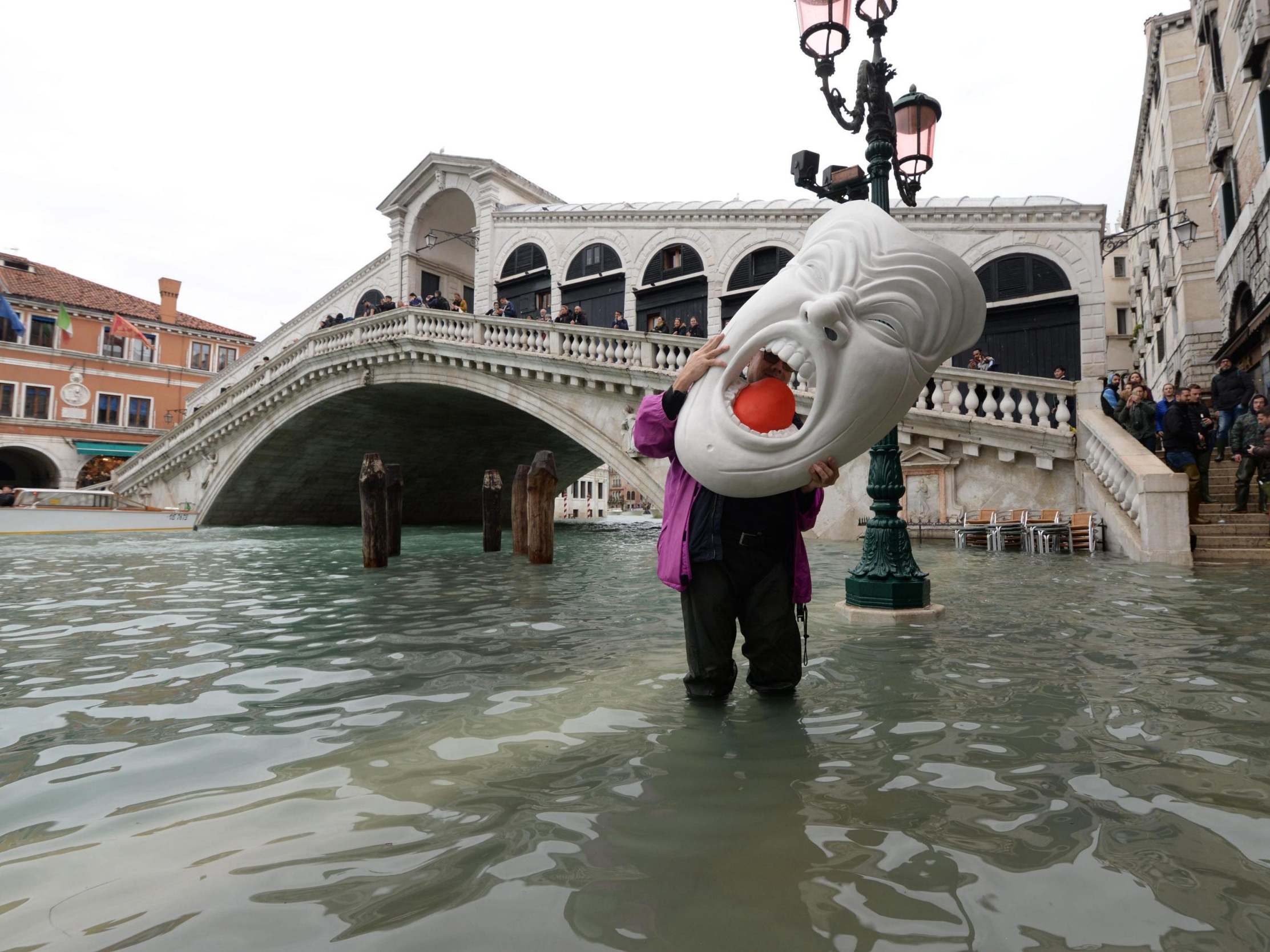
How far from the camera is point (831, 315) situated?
2.52 metres

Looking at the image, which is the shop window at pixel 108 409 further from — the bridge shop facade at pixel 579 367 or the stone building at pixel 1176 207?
the stone building at pixel 1176 207

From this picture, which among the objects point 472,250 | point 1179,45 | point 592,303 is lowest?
point 592,303

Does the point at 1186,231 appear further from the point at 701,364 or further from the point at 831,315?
the point at 701,364

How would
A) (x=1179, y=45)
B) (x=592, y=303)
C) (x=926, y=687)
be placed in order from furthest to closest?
1. (x=592, y=303)
2. (x=1179, y=45)
3. (x=926, y=687)

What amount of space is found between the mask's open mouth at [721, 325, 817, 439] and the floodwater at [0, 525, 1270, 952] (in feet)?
3.59

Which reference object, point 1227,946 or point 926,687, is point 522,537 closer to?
point 926,687

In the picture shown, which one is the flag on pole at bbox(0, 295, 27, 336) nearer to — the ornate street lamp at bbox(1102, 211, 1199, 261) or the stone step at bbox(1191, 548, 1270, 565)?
the ornate street lamp at bbox(1102, 211, 1199, 261)

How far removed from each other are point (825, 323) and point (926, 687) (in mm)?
1768

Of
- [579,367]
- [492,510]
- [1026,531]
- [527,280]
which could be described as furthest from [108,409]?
[1026,531]

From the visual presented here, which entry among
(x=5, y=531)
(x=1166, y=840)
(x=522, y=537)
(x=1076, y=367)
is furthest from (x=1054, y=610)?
(x=5, y=531)

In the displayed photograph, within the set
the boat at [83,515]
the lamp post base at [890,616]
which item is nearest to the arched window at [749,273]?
the lamp post base at [890,616]

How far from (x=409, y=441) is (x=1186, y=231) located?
21855 mm

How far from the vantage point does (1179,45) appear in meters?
19.6

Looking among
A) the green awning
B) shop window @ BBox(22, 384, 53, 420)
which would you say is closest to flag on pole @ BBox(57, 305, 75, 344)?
shop window @ BBox(22, 384, 53, 420)
